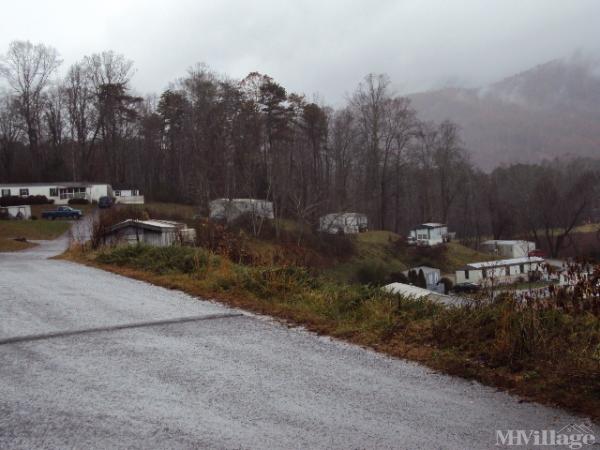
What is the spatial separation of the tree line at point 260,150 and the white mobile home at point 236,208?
4.07 m

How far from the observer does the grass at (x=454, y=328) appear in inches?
169

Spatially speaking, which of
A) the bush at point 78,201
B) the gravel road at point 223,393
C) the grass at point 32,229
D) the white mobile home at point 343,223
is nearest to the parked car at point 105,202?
the bush at point 78,201

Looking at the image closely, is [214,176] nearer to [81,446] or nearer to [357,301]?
[357,301]

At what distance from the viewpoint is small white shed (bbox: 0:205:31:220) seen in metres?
43.0

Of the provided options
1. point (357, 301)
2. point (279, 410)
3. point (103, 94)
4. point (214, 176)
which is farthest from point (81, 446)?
point (103, 94)

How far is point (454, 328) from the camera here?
5.47 meters

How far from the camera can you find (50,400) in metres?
4.06

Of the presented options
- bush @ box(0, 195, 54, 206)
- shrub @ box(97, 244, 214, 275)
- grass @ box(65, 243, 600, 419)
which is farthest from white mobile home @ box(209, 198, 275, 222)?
grass @ box(65, 243, 600, 419)

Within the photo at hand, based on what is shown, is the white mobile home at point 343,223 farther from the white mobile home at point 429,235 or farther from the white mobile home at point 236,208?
the white mobile home at point 429,235

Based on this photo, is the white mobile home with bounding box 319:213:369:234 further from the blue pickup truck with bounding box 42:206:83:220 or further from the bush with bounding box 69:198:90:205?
the bush with bounding box 69:198:90:205

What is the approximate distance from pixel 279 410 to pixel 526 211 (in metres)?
63.4

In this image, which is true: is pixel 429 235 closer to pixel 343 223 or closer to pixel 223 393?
pixel 343 223

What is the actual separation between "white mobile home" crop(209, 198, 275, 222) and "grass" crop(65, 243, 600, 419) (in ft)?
108

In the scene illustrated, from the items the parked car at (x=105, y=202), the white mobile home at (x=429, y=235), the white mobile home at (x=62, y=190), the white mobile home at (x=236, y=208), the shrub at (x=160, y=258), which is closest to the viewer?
the shrub at (x=160, y=258)
